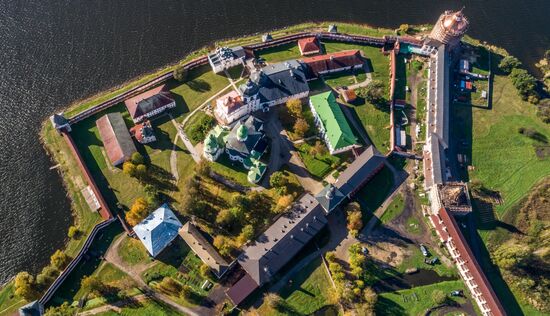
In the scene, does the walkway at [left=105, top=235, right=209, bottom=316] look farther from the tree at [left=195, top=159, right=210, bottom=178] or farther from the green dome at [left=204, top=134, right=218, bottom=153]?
the green dome at [left=204, top=134, right=218, bottom=153]

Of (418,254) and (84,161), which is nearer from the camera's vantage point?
(418,254)

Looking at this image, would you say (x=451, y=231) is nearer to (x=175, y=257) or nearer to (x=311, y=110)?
(x=311, y=110)

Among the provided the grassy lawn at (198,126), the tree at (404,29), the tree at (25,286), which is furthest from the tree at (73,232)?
the tree at (404,29)

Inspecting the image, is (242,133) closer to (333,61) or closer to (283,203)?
(283,203)

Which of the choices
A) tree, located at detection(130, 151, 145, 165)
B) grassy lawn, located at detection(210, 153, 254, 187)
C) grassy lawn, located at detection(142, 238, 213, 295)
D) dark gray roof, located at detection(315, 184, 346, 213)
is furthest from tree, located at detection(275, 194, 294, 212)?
tree, located at detection(130, 151, 145, 165)

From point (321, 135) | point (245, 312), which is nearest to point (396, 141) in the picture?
point (321, 135)
